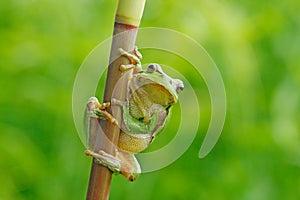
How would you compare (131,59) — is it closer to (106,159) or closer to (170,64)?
(106,159)

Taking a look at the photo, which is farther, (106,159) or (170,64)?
(170,64)

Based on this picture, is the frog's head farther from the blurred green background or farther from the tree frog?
the blurred green background

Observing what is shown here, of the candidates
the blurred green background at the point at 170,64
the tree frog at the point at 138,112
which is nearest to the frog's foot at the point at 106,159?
the tree frog at the point at 138,112

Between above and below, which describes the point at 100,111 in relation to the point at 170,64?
below

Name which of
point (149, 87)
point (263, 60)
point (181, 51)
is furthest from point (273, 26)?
point (149, 87)

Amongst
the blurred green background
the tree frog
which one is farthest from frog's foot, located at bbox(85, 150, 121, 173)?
the blurred green background

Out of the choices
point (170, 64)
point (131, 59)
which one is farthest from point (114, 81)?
point (170, 64)

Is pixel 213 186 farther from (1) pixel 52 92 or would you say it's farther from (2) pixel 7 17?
(2) pixel 7 17

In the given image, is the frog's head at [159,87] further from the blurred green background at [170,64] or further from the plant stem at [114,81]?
the blurred green background at [170,64]
